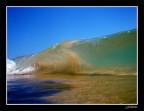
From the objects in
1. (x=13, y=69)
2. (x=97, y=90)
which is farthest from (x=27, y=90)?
(x=97, y=90)

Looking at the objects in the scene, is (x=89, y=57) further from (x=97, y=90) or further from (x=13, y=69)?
(x=13, y=69)

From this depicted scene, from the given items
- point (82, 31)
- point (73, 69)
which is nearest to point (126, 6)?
point (82, 31)

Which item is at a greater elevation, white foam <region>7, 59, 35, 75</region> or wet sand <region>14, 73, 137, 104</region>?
white foam <region>7, 59, 35, 75</region>

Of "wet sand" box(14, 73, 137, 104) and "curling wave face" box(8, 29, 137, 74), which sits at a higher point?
"curling wave face" box(8, 29, 137, 74)

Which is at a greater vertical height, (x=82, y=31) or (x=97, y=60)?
(x=82, y=31)

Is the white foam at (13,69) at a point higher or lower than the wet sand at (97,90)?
higher

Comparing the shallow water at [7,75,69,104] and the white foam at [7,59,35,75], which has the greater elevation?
the white foam at [7,59,35,75]

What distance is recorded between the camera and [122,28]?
1.53m

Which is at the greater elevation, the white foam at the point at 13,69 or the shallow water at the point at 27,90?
the white foam at the point at 13,69

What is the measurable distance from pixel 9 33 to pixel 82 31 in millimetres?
310

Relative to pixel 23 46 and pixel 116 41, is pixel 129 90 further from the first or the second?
pixel 23 46

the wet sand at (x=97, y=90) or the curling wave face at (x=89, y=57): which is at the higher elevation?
the curling wave face at (x=89, y=57)

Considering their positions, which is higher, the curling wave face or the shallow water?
the curling wave face
